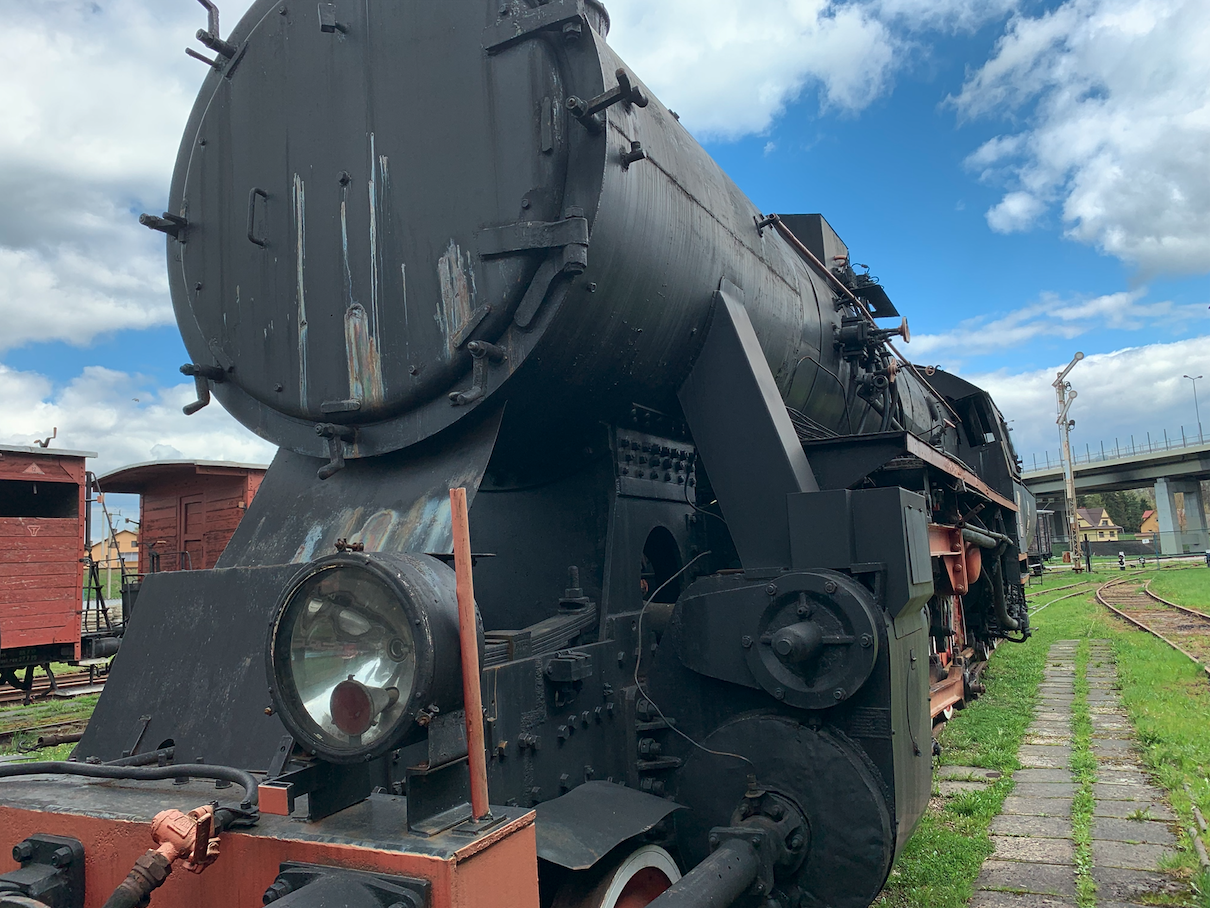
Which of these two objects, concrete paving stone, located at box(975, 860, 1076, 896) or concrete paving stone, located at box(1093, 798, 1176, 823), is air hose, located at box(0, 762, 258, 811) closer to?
concrete paving stone, located at box(975, 860, 1076, 896)

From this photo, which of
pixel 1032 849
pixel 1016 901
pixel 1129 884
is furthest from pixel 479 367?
pixel 1032 849

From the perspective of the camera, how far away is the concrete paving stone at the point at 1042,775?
600 centimetres

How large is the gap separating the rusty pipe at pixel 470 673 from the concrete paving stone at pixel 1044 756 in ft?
19.2

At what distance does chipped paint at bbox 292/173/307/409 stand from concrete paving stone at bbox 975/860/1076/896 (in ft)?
12.1

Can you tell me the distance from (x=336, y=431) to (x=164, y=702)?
0.97 m

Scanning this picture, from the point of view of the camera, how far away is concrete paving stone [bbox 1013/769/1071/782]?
6.00 m

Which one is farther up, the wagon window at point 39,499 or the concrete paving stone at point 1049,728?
the wagon window at point 39,499

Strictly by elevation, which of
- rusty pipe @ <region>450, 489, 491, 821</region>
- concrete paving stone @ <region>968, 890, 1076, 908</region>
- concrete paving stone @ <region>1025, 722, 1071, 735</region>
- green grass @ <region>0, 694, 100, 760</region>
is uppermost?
rusty pipe @ <region>450, 489, 491, 821</region>

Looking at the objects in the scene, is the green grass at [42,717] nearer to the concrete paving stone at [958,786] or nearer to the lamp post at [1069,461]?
the concrete paving stone at [958,786]

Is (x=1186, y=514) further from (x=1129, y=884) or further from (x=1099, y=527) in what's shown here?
(x=1129, y=884)

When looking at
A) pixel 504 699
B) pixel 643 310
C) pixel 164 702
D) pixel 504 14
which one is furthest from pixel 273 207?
pixel 504 699

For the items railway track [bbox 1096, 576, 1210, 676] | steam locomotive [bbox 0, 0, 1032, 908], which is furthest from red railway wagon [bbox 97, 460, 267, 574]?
railway track [bbox 1096, 576, 1210, 676]

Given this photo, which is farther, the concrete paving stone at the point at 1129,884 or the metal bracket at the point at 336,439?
the concrete paving stone at the point at 1129,884

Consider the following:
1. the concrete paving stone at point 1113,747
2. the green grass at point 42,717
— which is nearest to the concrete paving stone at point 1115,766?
the concrete paving stone at point 1113,747
